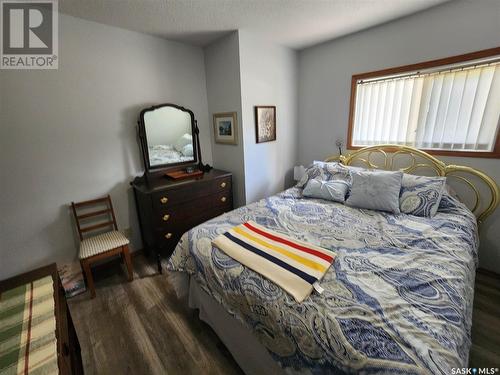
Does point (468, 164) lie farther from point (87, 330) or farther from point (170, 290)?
point (87, 330)

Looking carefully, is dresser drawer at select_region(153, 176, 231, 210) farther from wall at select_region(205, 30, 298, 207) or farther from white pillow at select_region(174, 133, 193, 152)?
white pillow at select_region(174, 133, 193, 152)

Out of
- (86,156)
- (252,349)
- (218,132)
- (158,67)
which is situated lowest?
A: (252,349)

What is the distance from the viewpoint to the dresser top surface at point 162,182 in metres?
2.17

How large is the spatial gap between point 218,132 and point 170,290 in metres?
1.89

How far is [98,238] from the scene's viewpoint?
212cm

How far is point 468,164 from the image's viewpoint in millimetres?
1986

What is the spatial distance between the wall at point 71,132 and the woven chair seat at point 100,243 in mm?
232

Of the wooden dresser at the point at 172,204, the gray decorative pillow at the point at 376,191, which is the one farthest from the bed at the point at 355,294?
the wooden dresser at the point at 172,204

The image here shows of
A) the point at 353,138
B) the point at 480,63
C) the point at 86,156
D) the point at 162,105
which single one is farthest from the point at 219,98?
the point at 480,63

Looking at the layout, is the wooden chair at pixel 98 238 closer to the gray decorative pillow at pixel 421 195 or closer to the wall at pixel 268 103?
the wall at pixel 268 103

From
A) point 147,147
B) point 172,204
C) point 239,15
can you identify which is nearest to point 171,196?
point 172,204

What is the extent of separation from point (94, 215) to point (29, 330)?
1321 mm

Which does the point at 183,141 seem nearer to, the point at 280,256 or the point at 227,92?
the point at 227,92

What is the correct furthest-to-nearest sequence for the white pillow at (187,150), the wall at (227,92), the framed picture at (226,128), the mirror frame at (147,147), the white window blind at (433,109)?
1. the white pillow at (187,150)
2. the framed picture at (226,128)
3. the wall at (227,92)
4. the mirror frame at (147,147)
5. the white window blind at (433,109)
